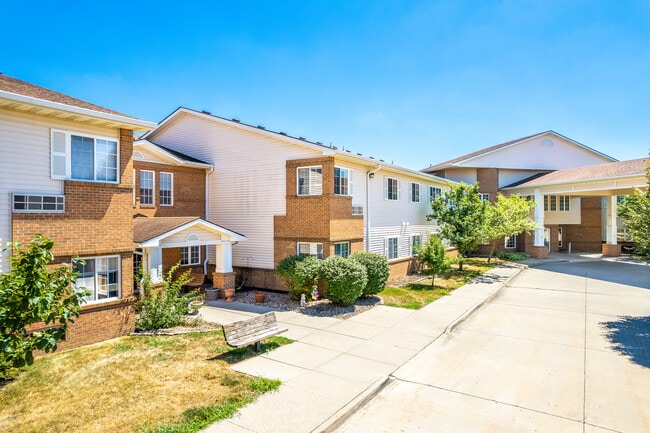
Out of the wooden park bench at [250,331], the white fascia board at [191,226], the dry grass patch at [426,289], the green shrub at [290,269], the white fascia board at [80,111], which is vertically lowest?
the dry grass patch at [426,289]

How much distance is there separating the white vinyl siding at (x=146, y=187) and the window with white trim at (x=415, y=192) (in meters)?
15.0

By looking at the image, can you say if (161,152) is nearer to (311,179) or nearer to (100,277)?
(311,179)

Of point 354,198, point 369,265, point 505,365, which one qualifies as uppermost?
point 354,198

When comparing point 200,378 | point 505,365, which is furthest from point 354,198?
point 200,378

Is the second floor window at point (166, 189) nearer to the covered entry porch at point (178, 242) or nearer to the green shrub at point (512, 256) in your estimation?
the covered entry porch at point (178, 242)

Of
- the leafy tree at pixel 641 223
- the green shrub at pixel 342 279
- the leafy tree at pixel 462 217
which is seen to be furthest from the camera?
the leafy tree at pixel 462 217

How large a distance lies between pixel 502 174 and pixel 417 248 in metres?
19.4

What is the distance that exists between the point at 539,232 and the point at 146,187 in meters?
29.7

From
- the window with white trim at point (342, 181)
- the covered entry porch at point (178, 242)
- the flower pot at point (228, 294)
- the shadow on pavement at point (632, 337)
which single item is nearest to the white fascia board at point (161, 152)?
the covered entry porch at point (178, 242)

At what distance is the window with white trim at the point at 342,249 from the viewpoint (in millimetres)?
16125

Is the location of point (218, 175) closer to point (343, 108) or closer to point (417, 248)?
point (343, 108)

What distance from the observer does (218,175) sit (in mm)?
19156

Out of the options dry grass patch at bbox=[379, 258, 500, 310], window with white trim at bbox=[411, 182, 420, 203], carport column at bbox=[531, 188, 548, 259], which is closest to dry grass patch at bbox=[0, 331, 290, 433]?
dry grass patch at bbox=[379, 258, 500, 310]

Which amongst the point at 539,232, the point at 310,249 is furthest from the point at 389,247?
the point at 539,232
